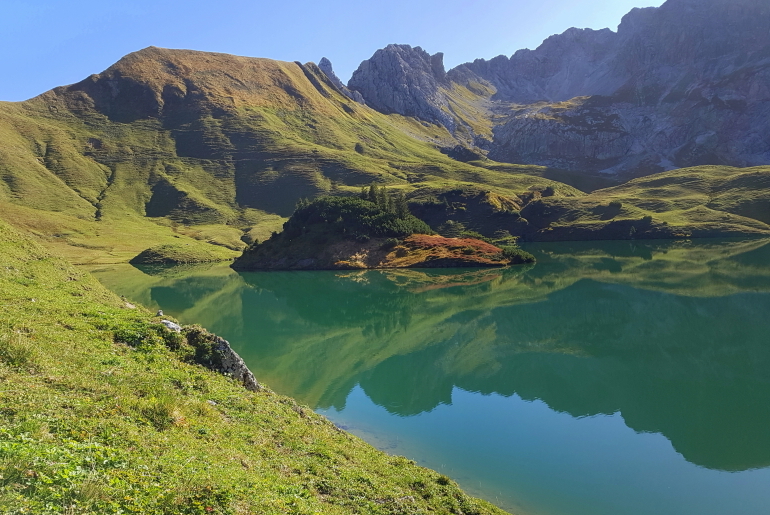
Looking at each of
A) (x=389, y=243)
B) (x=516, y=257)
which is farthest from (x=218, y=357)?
(x=516, y=257)

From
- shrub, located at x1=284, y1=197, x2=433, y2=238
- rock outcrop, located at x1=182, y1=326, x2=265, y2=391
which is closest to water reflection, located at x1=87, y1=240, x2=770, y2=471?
rock outcrop, located at x1=182, y1=326, x2=265, y2=391

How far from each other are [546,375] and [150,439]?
27423mm

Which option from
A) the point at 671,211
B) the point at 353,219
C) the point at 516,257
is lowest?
the point at 353,219

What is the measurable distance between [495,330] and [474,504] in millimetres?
33042

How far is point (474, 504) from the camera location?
14094 millimetres

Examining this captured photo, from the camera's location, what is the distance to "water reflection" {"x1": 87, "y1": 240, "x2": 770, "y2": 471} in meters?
26.0

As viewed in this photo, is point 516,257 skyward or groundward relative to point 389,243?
skyward

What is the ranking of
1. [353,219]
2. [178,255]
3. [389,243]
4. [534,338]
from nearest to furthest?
[534,338]
[389,243]
[353,219]
[178,255]

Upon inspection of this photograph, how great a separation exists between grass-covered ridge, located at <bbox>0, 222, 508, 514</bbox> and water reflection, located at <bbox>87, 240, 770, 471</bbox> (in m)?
11.6

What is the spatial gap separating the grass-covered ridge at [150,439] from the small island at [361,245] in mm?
78657

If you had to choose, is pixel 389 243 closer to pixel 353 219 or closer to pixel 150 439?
pixel 353 219

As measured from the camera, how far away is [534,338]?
140ft

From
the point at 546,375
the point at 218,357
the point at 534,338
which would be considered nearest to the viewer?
the point at 218,357

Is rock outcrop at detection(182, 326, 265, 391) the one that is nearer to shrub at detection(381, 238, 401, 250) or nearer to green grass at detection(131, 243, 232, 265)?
shrub at detection(381, 238, 401, 250)
